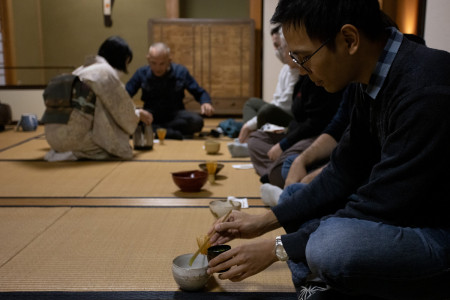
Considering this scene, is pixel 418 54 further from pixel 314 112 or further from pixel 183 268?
pixel 314 112

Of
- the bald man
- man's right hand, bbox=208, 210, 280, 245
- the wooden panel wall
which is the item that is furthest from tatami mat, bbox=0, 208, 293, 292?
the wooden panel wall

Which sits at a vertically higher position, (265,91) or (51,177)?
(265,91)

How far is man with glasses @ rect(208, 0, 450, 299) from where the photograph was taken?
106 cm

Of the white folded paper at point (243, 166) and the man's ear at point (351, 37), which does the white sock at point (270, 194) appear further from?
the man's ear at point (351, 37)

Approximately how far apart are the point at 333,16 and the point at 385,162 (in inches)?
14.8

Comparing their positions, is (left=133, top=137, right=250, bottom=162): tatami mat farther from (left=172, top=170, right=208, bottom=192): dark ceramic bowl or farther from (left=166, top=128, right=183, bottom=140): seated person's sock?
(left=172, top=170, right=208, bottom=192): dark ceramic bowl

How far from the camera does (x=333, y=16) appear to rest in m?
1.14

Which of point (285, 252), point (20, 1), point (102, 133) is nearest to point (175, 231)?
point (285, 252)

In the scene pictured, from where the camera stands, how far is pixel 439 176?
3.51 feet

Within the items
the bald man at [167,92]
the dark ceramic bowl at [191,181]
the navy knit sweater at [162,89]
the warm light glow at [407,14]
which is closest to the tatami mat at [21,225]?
the dark ceramic bowl at [191,181]

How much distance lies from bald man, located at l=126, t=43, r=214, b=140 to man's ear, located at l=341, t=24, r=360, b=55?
400cm

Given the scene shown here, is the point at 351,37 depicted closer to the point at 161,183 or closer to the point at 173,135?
the point at 161,183

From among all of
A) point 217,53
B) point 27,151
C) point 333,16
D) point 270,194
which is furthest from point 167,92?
point 333,16

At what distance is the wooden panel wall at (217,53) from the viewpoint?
7254 millimetres
